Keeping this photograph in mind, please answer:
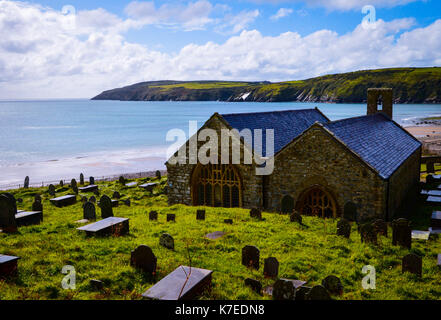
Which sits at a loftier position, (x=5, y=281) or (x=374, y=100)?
(x=374, y=100)

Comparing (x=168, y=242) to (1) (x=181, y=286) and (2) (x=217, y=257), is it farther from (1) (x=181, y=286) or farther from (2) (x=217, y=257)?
(1) (x=181, y=286)

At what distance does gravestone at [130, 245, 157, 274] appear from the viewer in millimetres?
10203

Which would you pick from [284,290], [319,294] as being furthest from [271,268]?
[319,294]

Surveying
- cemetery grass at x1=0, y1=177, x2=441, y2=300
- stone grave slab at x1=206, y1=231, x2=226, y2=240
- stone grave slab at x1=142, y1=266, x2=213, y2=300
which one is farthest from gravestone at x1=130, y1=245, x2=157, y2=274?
stone grave slab at x1=206, y1=231, x2=226, y2=240

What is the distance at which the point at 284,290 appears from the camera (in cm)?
859

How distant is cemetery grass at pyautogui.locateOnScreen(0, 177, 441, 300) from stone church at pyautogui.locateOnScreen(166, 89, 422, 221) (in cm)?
219

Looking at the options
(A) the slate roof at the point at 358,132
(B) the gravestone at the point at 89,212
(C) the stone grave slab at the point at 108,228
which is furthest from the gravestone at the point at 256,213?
(B) the gravestone at the point at 89,212

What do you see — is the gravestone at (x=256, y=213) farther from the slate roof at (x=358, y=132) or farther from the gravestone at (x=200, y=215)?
the slate roof at (x=358, y=132)

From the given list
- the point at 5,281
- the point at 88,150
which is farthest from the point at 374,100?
the point at 88,150

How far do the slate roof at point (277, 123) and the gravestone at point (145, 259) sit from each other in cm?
1175

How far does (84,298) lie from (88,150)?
70547 millimetres

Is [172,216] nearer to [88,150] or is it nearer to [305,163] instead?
[305,163]

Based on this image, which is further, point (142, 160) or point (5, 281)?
point (142, 160)

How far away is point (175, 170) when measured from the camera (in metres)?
22.3
